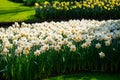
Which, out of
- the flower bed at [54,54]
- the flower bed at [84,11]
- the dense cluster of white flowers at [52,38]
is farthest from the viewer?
the flower bed at [84,11]

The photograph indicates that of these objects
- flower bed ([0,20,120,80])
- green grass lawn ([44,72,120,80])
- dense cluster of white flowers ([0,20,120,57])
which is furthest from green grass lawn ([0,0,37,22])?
green grass lawn ([44,72,120,80])

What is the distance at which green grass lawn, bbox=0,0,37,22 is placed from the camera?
17422 mm

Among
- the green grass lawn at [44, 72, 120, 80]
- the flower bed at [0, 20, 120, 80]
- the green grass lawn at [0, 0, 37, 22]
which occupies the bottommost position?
the green grass lawn at [0, 0, 37, 22]

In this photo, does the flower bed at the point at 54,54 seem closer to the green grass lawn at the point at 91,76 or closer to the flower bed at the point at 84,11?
the green grass lawn at the point at 91,76

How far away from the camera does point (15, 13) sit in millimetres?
19312

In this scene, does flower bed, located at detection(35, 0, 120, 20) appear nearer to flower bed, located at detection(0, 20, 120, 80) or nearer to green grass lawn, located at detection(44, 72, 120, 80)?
flower bed, located at detection(0, 20, 120, 80)

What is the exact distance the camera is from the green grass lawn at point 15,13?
17422 mm

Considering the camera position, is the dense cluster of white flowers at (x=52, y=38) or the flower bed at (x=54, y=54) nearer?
the flower bed at (x=54, y=54)

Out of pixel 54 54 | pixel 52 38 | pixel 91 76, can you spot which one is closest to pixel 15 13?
pixel 52 38

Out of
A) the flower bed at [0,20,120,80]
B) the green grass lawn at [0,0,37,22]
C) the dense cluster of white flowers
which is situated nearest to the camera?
the flower bed at [0,20,120,80]

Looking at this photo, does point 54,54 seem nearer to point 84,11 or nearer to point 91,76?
point 91,76

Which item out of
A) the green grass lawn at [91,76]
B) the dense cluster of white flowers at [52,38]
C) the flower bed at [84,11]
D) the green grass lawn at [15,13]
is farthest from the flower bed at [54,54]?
the green grass lawn at [15,13]

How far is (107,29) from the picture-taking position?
9.62m

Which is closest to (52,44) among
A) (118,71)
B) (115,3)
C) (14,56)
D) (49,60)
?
(49,60)
